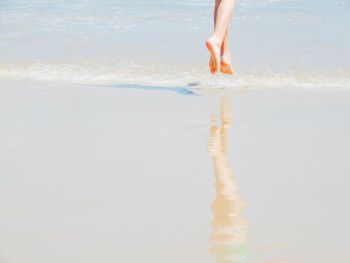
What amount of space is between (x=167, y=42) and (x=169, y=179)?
4.46 meters

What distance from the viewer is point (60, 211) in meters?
2.49

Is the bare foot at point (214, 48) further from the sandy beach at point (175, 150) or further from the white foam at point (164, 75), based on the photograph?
the white foam at point (164, 75)

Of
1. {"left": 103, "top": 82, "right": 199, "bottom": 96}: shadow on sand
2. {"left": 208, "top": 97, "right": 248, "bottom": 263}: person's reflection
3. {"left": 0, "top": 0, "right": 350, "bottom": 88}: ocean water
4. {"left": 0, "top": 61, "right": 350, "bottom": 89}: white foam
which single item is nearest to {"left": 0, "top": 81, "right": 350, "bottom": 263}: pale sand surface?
{"left": 208, "top": 97, "right": 248, "bottom": 263}: person's reflection

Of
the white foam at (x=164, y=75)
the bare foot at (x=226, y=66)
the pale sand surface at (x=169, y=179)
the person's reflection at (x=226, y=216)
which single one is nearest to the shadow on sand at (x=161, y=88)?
the white foam at (x=164, y=75)

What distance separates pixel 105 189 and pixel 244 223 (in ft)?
1.87

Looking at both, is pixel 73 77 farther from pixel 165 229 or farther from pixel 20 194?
pixel 165 229

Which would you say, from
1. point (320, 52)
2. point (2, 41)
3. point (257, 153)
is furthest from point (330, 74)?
point (2, 41)

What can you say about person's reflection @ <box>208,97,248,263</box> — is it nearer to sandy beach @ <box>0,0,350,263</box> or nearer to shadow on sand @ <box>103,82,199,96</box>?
sandy beach @ <box>0,0,350,263</box>

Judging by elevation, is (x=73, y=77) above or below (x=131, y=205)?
below

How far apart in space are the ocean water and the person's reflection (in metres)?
2.21

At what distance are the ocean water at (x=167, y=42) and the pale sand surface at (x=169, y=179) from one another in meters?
1.17

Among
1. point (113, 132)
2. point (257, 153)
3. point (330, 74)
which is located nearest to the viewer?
point (257, 153)

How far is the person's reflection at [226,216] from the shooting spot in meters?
2.13

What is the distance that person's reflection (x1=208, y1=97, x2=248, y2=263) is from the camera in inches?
83.9
